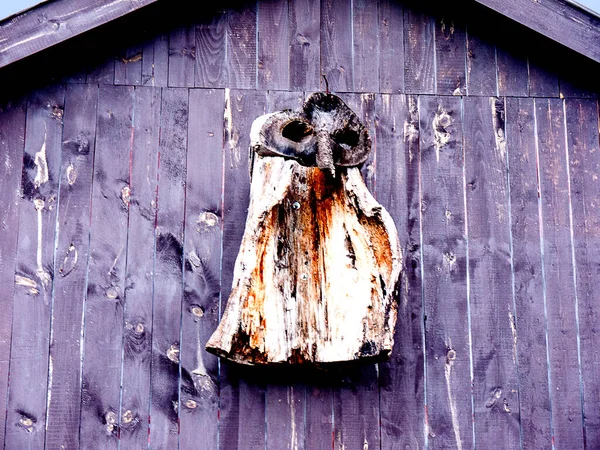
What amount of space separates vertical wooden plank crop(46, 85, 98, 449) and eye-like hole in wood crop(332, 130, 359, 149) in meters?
1.11

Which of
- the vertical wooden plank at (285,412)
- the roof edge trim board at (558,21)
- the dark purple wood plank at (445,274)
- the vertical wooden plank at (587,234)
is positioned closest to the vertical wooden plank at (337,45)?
the dark purple wood plank at (445,274)

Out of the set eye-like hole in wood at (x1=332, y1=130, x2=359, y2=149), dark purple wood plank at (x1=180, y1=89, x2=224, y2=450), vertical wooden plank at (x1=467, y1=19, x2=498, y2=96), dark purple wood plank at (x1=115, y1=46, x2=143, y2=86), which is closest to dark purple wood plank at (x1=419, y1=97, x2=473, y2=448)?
vertical wooden plank at (x1=467, y1=19, x2=498, y2=96)

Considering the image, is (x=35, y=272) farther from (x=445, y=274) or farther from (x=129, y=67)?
(x=445, y=274)

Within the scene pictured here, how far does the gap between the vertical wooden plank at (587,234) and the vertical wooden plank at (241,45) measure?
1.51 meters

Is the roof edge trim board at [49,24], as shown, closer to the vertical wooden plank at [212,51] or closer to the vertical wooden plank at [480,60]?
the vertical wooden plank at [212,51]

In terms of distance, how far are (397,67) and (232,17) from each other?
817 millimetres

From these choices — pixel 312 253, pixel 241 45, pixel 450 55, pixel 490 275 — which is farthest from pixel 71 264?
pixel 450 55

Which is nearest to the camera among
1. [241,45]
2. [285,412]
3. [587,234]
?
[285,412]

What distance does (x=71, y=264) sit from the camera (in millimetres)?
3008

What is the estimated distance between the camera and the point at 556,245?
3.15 m

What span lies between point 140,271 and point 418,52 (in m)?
1.65

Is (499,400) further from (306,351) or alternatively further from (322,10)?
(322,10)

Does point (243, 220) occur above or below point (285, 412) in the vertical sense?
above

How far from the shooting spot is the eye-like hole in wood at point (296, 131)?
2.79 metres
